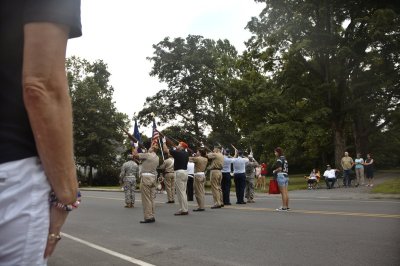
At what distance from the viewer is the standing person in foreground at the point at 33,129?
1454 millimetres

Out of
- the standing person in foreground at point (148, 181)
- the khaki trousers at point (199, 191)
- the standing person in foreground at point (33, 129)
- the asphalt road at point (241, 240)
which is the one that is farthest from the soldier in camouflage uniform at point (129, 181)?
the standing person in foreground at point (33, 129)

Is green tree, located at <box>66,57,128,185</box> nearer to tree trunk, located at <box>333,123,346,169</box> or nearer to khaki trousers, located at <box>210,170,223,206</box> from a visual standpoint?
tree trunk, located at <box>333,123,346,169</box>

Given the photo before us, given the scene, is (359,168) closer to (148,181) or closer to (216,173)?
(216,173)

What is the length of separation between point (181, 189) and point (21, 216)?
1172 cm

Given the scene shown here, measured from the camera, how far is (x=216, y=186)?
51.0ft

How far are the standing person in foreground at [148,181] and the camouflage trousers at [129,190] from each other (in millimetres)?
4947

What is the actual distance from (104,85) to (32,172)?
232 ft

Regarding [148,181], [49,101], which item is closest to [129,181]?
[148,181]

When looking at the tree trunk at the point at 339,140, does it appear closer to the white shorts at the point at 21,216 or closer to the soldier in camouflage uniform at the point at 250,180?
the soldier in camouflage uniform at the point at 250,180

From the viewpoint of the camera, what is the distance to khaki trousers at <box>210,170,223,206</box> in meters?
15.2

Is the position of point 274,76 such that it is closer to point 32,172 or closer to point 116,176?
point 116,176

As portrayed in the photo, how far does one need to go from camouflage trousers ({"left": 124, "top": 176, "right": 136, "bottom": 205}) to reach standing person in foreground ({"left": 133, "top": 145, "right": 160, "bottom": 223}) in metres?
4.95

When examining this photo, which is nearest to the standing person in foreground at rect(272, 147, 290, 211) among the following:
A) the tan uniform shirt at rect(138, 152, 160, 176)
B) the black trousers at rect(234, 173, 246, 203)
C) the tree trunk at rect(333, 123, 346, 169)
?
the tan uniform shirt at rect(138, 152, 160, 176)

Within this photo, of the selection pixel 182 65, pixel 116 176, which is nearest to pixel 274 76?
pixel 182 65
